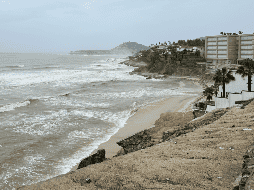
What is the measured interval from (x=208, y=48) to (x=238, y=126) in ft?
252

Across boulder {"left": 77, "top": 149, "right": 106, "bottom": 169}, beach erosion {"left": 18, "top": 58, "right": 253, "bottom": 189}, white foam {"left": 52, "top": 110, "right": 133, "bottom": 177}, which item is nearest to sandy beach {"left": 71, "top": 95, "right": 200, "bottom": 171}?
white foam {"left": 52, "top": 110, "right": 133, "bottom": 177}

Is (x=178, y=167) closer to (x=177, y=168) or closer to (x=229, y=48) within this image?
(x=177, y=168)

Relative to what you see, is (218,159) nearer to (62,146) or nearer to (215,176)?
(215,176)

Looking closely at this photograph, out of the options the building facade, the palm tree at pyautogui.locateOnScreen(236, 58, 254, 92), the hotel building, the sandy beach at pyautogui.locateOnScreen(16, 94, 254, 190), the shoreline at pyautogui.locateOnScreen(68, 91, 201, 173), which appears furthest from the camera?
the hotel building

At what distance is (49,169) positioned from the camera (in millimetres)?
12531

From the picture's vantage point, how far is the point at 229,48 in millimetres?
73500

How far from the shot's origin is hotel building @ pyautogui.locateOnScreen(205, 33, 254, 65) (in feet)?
230

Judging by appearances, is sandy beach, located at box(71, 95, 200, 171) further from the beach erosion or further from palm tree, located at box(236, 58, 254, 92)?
palm tree, located at box(236, 58, 254, 92)

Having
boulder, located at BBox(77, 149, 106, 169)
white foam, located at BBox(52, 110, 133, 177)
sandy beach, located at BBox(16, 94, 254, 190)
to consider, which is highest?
sandy beach, located at BBox(16, 94, 254, 190)

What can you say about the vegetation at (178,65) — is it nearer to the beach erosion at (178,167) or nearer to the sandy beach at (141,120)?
the sandy beach at (141,120)

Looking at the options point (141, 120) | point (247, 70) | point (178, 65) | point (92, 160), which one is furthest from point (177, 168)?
point (178, 65)

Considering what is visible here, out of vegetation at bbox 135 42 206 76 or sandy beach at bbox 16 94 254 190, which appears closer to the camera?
sandy beach at bbox 16 94 254 190

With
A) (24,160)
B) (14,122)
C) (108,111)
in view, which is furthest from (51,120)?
(24,160)

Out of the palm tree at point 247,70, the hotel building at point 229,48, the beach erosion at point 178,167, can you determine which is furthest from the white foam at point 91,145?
the hotel building at point 229,48
